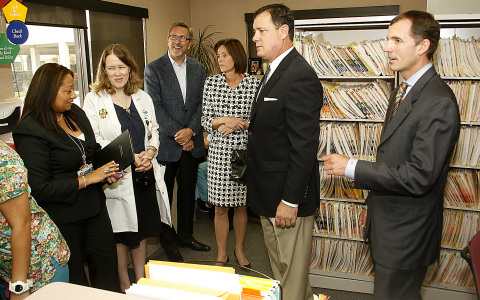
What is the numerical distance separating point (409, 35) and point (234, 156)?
1.27m

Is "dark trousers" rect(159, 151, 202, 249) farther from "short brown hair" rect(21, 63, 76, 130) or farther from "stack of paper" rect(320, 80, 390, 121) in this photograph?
"short brown hair" rect(21, 63, 76, 130)

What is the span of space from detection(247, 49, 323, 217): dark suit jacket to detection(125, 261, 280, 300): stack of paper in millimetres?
1170

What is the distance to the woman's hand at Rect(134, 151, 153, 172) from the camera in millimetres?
2577

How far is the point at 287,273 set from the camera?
2.32 metres

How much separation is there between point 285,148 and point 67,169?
112cm

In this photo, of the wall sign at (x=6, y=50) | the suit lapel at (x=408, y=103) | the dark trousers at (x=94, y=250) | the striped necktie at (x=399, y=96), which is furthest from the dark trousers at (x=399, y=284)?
the wall sign at (x=6, y=50)

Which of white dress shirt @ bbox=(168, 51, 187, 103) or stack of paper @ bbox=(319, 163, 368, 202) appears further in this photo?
white dress shirt @ bbox=(168, 51, 187, 103)

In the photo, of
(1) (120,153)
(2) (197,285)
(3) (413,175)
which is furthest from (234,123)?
(2) (197,285)

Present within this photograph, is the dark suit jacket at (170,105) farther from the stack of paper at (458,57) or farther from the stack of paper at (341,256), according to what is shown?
the stack of paper at (458,57)

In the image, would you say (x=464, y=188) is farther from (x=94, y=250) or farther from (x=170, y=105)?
(x=94, y=250)

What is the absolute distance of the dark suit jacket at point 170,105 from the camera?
333 centimetres

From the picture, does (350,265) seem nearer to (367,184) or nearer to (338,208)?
(338,208)

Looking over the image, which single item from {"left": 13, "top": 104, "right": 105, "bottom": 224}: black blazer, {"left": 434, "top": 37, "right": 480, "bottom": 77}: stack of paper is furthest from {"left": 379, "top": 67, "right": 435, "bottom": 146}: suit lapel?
{"left": 13, "top": 104, "right": 105, "bottom": 224}: black blazer

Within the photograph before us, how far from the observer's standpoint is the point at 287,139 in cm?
217
